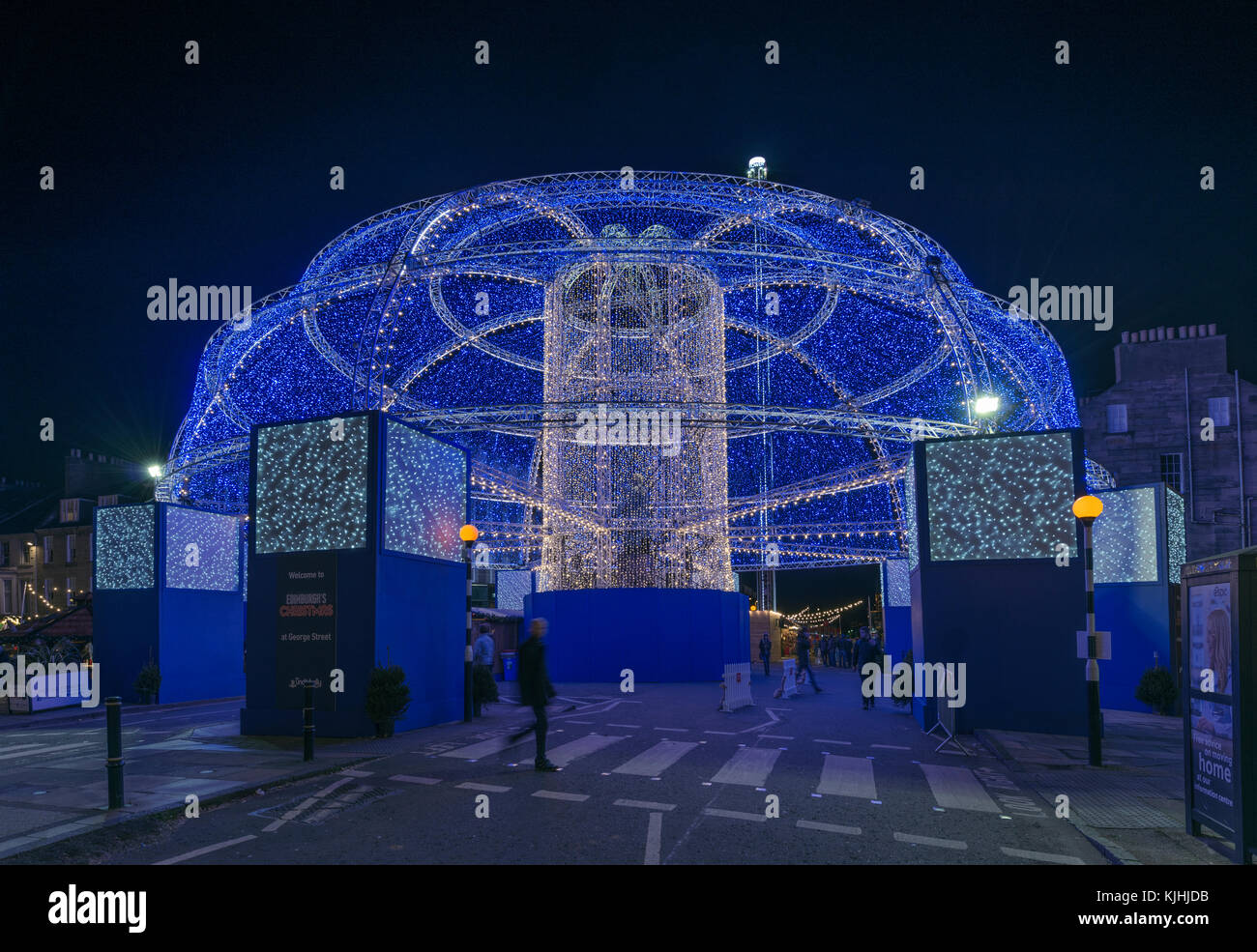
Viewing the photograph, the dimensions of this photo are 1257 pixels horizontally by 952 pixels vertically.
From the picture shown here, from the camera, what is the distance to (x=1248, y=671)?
653cm

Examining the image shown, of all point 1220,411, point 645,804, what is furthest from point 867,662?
point 1220,411

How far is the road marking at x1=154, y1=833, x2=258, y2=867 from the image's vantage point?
686 cm

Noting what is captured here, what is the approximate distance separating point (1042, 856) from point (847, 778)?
377 centimetres

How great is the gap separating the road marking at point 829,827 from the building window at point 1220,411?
46.3m

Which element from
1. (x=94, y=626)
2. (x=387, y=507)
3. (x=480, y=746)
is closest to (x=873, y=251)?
(x=387, y=507)

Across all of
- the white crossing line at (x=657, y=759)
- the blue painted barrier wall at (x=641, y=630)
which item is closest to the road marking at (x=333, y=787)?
the white crossing line at (x=657, y=759)

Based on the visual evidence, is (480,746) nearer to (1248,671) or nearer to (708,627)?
(1248,671)

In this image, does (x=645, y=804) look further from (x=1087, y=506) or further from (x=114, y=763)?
(x=1087, y=506)

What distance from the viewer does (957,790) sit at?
10.0m

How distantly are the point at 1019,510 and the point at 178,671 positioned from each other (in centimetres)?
2104

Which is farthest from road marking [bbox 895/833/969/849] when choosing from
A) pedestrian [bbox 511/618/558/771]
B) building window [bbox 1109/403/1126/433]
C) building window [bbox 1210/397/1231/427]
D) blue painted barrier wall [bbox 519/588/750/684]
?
building window [bbox 1210/397/1231/427]

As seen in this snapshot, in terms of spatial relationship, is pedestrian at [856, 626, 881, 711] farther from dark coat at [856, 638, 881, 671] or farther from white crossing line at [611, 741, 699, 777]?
white crossing line at [611, 741, 699, 777]

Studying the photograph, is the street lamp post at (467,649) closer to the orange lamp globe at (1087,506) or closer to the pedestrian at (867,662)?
the pedestrian at (867,662)

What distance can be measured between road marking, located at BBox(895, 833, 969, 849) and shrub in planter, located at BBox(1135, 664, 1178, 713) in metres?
14.8
